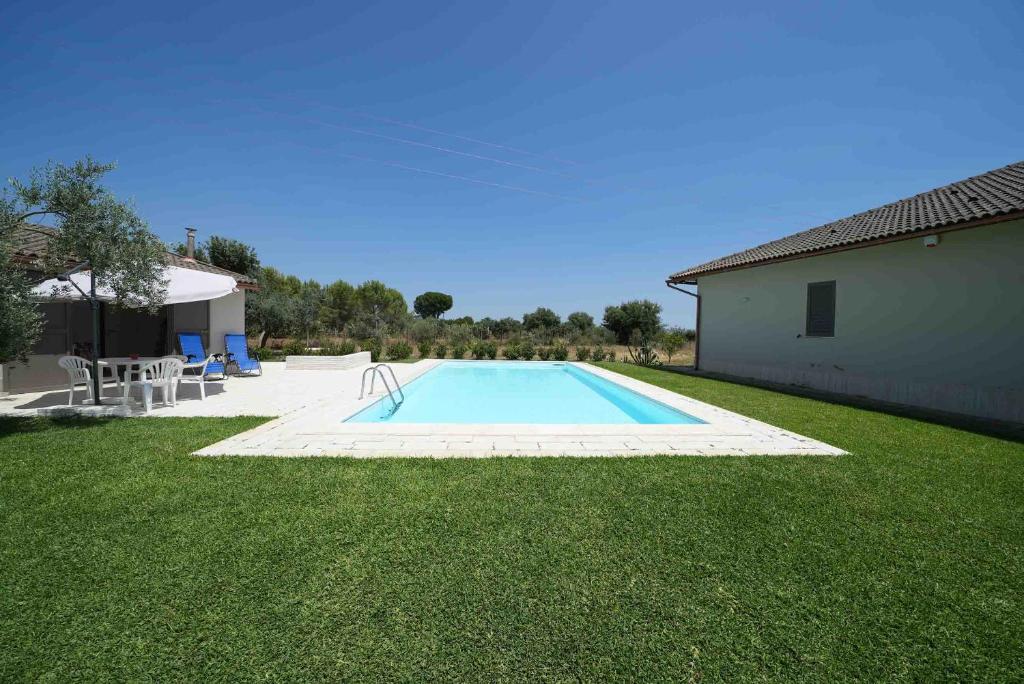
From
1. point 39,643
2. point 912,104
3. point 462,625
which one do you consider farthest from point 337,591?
point 912,104

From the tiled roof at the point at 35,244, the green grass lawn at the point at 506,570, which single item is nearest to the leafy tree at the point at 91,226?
the tiled roof at the point at 35,244

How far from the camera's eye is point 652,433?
5238 millimetres

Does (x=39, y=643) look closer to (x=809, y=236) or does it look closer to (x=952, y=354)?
(x=952, y=354)

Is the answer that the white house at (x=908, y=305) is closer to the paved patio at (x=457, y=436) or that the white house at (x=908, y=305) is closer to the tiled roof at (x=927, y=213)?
the tiled roof at (x=927, y=213)

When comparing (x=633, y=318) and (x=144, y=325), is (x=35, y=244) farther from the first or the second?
(x=633, y=318)

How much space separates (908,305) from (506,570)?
10203mm

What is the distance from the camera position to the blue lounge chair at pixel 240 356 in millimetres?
11406

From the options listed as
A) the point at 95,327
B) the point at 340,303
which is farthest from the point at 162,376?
the point at 340,303

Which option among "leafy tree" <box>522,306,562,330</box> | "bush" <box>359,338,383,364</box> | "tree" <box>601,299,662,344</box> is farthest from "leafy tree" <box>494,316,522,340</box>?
"bush" <box>359,338,383,364</box>

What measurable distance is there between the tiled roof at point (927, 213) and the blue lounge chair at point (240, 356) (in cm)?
1438

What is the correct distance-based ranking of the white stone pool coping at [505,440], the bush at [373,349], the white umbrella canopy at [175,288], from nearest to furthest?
the white stone pool coping at [505,440] < the white umbrella canopy at [175,288] < the bush at [373,349]

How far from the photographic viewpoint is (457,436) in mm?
5008

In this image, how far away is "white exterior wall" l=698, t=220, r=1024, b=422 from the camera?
274 inches

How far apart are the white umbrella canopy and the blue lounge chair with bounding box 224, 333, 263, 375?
3.75 meters
